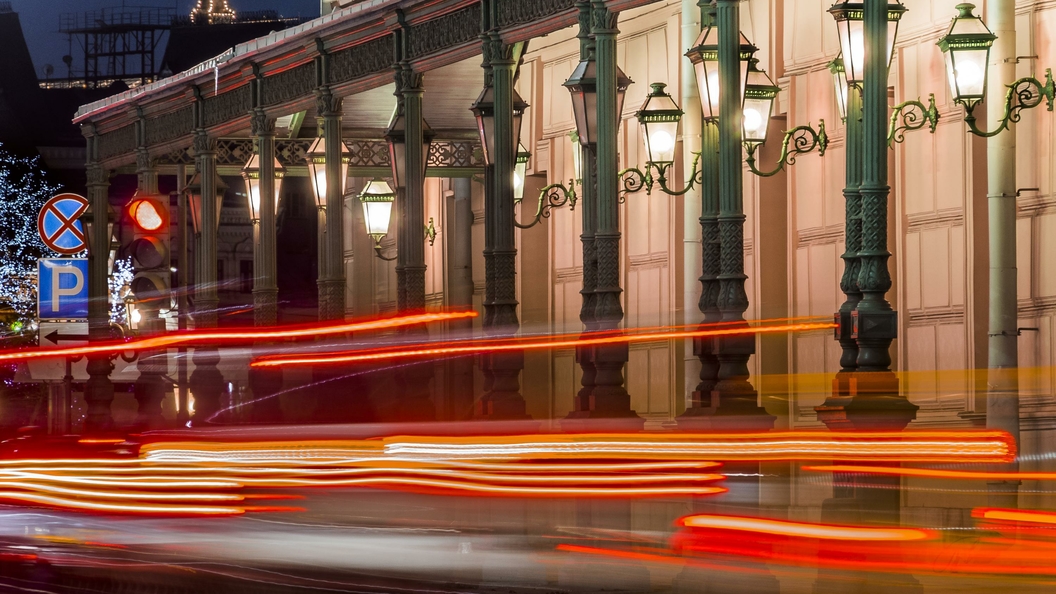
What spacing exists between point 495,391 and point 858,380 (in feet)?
29.5

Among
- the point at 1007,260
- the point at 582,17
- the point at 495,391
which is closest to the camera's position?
the point at 1007,260

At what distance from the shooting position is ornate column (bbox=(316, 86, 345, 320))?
26328 millimetres

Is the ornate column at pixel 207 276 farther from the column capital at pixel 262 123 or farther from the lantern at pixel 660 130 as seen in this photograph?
the lantern at pixel 660 130

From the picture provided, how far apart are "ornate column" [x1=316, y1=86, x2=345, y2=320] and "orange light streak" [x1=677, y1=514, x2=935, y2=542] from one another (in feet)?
56.3

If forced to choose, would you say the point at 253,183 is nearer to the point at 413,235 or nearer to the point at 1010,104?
the point at 413,235

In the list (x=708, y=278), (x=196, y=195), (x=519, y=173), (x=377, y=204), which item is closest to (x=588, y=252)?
(x=708, y=278)

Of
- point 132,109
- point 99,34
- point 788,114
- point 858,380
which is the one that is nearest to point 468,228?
point 132,109

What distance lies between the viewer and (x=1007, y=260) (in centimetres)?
1475

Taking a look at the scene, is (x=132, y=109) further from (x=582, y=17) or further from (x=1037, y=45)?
(x=1037, y=45)

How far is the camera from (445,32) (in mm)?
22625

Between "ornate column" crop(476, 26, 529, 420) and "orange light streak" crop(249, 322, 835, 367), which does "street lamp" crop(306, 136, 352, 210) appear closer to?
"orange light streak" crop(249, 322, 835, 367)

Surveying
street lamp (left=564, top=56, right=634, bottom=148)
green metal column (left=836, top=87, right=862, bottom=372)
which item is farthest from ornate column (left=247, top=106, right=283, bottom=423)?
green metal column (left=836, top=87, right=862, bottom=372)

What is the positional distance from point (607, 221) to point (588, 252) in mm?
651

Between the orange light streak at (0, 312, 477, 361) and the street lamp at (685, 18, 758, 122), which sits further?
the orange light streak at (0, 312, 477, 361)
